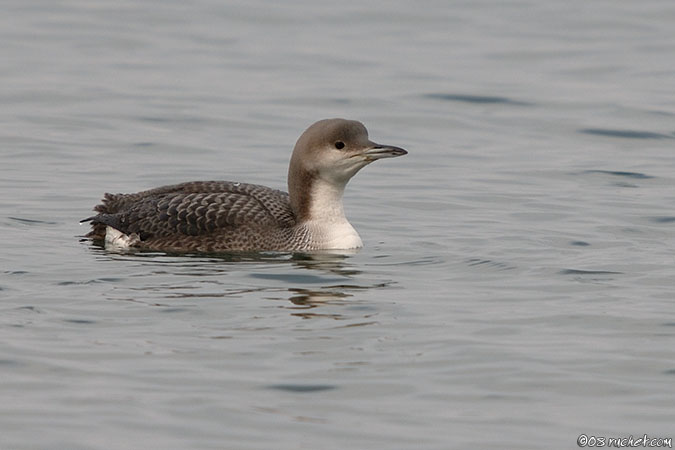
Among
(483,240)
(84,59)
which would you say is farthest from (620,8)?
(483,240)

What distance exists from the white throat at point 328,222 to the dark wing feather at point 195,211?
210 millimetres

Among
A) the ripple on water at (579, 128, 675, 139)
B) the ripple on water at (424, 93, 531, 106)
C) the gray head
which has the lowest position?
the ripple on water at (579, 128, 675, 139)

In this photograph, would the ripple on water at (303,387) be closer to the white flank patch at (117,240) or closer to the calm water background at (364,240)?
the calm water background at (364,240)

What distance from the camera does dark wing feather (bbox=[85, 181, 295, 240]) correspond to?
Answer: 432 inches

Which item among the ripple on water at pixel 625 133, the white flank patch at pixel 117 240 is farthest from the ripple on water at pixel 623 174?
the white flank patch at pixel 117 240

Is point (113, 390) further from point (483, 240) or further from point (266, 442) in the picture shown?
point (483, 240)

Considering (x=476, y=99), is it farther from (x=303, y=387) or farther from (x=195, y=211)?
(x=303, y=387)

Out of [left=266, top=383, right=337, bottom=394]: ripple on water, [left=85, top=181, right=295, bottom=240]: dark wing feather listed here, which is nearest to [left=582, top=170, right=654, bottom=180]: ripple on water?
[left=85, top=181, right=295, bottom=240]: dark wing feather

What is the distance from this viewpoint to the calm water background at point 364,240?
707 cm

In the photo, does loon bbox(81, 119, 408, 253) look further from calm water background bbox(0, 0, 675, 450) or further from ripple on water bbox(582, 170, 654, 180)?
ripple on water bbox(582, 170, 654, 180)

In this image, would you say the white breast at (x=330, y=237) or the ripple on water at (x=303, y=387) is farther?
the white breast at (x=330, y=237)

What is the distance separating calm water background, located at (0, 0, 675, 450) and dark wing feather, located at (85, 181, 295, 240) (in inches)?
13.7

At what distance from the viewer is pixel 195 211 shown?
36.0 feet

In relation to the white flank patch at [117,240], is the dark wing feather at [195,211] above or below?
above
